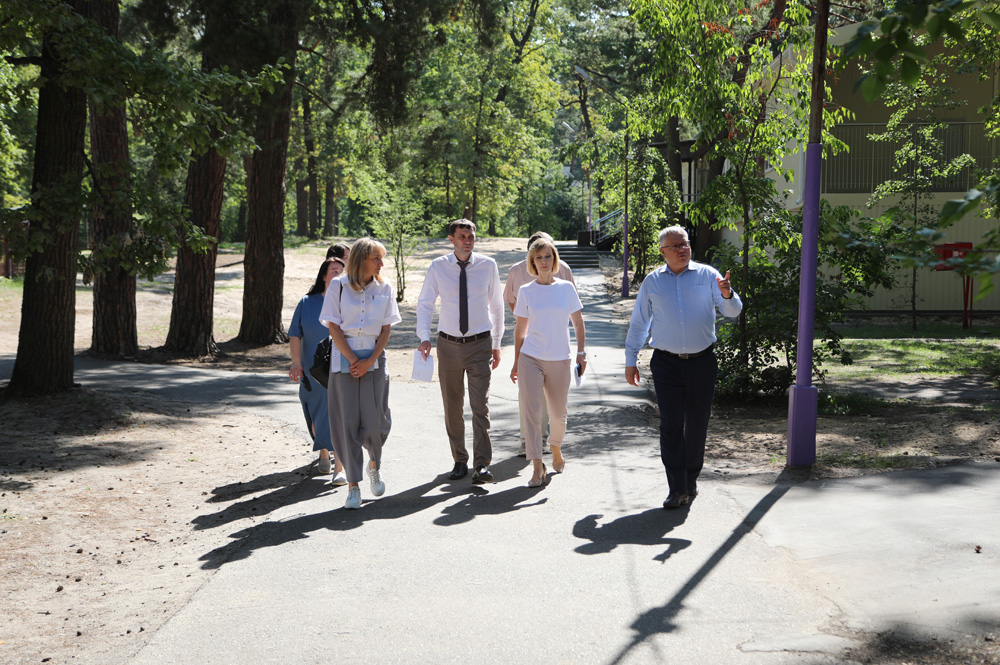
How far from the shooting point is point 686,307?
6699mm

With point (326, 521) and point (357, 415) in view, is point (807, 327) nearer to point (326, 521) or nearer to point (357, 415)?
point (357, 415)

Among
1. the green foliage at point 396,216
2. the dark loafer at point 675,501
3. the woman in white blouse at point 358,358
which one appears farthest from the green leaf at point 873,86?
the green foliage at point 396,216

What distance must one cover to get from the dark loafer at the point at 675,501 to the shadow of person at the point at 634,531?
59 mm

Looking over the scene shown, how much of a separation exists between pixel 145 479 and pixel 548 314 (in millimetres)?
3719

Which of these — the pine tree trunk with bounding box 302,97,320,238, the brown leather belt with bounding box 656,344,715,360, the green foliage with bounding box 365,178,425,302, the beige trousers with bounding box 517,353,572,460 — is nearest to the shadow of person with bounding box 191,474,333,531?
the beige trousers with bounding box 517,353,572,460

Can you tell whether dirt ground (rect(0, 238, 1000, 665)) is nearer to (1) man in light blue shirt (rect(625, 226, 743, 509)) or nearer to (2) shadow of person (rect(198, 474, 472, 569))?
(2) shadow of person (rect(198, 474, 472, 569))

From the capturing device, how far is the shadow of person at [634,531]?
5.80 metres

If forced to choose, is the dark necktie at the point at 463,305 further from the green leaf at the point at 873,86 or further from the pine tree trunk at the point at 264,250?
the pine tree trunk at the point at 264,250

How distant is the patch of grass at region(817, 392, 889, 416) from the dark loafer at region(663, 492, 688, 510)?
15.2ft

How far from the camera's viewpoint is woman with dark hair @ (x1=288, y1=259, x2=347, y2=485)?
791 centimetres

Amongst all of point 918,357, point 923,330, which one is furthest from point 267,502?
point 923,330

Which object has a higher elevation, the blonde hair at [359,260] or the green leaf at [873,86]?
Result: the green leaf at [873,86]

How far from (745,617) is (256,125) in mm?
13789

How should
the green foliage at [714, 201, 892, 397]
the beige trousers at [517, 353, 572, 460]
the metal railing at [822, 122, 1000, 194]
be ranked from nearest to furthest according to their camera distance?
the beige trousers at [517, 353, 572, 460], the green foliage at [714, 201, 892, 397], the metal railing at [822, 122, 1000, 194]
